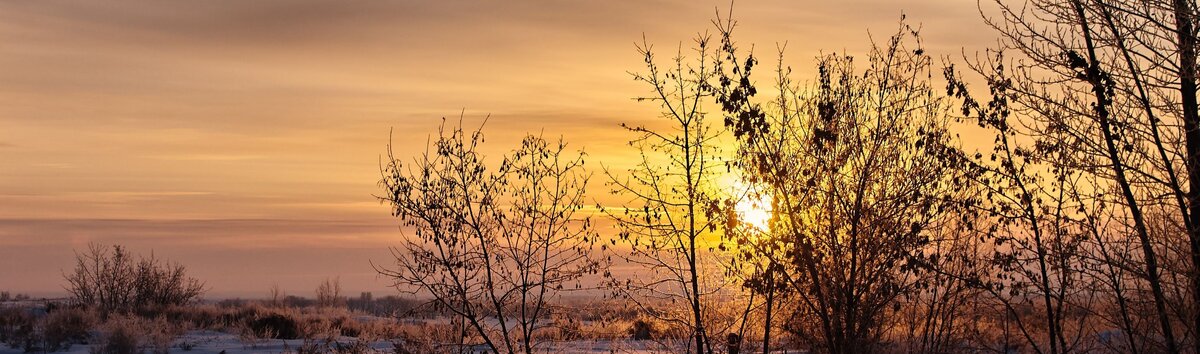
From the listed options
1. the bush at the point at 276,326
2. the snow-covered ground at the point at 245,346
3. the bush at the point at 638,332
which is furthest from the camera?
the bush at the point at 638,332

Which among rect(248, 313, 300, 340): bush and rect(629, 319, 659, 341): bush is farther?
rect(629, 319, 659, 341): bush

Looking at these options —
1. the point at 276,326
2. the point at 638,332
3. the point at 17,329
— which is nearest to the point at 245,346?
the point at 276,326

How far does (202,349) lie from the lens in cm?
2291

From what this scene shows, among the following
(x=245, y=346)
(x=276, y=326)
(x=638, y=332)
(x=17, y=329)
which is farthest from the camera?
(x=638, y=332)

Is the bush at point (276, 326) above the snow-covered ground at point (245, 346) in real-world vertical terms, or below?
above

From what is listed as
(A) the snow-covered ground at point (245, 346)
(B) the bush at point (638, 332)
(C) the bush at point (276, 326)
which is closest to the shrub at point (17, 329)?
(A) the snow-covered ground at point (245, 346)

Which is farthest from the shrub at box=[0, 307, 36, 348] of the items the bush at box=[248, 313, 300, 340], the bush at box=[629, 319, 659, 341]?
the bush at box=[629, 319, 659, 341]

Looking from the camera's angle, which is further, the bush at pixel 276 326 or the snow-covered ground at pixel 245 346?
the bush at pixel 276 326

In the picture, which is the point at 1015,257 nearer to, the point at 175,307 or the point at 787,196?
the point at 787,196

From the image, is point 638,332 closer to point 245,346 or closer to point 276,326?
point 276,326

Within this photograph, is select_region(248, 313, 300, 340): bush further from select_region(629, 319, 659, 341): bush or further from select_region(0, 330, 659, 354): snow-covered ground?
select_region(629, 319, 659, 341): bush

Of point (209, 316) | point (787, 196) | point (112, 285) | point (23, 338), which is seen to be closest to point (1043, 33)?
point (787, 196)

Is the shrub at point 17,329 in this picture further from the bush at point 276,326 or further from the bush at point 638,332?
the bush at point 638,332

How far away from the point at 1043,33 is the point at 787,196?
159 inches
